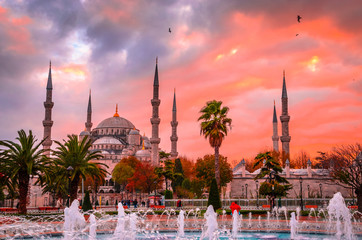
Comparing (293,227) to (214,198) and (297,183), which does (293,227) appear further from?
→ (297,183)

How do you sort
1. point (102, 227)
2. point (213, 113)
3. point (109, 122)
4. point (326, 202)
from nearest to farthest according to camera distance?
1. point (102, 227)
2. point (213, 113)
3. point (326, 202)
4. point (109, 122)

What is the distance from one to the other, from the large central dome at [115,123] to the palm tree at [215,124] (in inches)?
2864

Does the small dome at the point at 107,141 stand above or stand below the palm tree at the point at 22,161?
above

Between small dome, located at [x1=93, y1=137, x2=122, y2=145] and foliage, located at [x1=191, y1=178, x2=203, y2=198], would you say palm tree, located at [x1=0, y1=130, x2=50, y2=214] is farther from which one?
small dome, located at [x1=93, y1=137, x2=122, y2=145]

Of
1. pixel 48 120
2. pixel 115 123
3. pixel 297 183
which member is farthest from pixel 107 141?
pixel 297 183

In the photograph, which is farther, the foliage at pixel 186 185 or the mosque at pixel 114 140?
the mosque at pixel 114 140

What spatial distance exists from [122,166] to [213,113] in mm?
39075

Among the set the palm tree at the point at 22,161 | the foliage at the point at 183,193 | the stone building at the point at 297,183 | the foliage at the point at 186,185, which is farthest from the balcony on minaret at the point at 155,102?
the palm tree at the point at 22,161

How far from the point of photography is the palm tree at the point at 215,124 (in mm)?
29391

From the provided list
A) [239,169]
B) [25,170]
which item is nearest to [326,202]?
[239,169]

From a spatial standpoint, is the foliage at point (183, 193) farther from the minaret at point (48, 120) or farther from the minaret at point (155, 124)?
the minaret at point (48, 120)

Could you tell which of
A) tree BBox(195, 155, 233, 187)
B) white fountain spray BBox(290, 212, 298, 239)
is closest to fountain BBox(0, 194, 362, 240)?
white fountain spray BBox(290, 212, 298, 239)

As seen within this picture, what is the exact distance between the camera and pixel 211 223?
13.1m

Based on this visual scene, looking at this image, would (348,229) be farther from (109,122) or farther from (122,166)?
(109,122)
